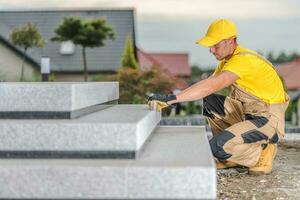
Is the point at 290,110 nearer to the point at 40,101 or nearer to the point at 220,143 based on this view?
the point at 220,143

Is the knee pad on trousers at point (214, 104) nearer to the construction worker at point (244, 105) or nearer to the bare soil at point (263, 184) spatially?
the construction worker at point (244, 105)

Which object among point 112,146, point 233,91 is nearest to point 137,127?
point 112,146

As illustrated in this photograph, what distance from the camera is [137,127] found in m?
2.72

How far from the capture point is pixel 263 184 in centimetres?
387

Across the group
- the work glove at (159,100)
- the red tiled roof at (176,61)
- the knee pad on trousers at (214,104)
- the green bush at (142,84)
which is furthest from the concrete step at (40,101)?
the red tiled roof at (176,61)

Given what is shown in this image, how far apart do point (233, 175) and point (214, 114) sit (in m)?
0.51

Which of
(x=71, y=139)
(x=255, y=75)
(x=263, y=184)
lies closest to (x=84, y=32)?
(x=255, y=75)

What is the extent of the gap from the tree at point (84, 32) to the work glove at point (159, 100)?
19.9m

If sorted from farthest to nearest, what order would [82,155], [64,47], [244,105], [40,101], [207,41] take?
[64,47], [244,105], [207,41], [40,101], [82,155]

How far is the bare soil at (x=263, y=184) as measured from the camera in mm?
3582

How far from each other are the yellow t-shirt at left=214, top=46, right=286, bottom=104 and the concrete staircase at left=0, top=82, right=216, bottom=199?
694 millimetres

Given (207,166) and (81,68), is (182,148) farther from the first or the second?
(81,68)

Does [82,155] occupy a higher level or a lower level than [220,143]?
higher

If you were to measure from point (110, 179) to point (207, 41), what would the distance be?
1.55 meters
